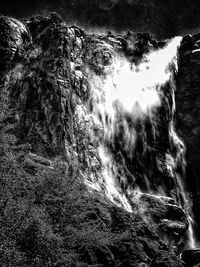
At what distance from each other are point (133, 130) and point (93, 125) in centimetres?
938

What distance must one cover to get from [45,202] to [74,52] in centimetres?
4740

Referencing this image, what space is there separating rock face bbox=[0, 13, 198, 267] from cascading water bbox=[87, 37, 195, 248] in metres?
0.19

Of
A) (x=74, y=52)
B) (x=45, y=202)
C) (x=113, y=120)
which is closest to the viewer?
(x=45, y=202)

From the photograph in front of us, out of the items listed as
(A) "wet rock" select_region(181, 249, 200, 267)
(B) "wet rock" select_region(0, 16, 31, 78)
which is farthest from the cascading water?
(B) "wet rock" select_region(0, 16, 31, 78)

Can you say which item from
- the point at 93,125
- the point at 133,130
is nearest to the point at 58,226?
the point at 93,125

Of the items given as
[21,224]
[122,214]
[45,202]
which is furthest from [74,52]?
[21,224]

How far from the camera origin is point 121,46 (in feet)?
287

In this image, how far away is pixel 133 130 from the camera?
6781cm

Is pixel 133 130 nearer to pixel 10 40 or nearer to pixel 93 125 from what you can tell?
pixel 93 125

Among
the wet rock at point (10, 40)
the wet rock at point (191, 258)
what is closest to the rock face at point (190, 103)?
the wet rock at point (10, 40)

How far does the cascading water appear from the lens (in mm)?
57306

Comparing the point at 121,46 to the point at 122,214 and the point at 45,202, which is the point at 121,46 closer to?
the point at 122,214

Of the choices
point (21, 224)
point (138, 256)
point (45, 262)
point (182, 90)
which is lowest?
point (138, 256)

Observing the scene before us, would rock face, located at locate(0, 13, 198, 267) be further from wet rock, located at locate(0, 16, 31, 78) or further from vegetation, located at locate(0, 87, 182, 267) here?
vegetation, located at locate(0, 87, 182, 267)
